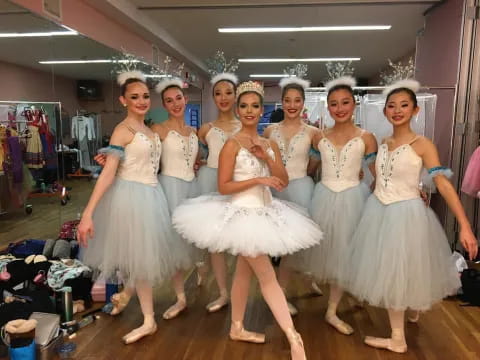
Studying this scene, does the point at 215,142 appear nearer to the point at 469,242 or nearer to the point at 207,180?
the point at 207,180

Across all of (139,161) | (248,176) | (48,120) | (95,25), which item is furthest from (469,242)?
(95,25)

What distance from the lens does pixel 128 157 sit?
2430mm

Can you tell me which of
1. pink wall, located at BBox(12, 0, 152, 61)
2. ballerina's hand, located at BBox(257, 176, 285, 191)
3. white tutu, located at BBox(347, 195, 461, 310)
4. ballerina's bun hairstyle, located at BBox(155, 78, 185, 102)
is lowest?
white tutu, located at BBox(347, 195, 461, 310)

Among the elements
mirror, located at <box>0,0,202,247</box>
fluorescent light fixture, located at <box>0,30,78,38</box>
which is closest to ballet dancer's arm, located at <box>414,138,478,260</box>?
mirror, located at <box>0,0,202,247</box>

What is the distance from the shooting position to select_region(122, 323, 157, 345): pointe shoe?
2.47 m

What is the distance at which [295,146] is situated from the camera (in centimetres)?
276

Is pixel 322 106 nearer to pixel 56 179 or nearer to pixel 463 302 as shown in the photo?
pixel 463 302

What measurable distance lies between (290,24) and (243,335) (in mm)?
5222

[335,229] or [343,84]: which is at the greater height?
[343,84]

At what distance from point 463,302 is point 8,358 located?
3321 mm

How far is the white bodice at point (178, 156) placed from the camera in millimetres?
2699

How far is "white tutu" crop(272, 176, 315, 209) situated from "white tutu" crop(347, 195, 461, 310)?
49 centimetres

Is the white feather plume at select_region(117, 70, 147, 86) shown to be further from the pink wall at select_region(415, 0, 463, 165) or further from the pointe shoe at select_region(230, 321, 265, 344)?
the pink wall at select_region(415, 0, 463, 165)

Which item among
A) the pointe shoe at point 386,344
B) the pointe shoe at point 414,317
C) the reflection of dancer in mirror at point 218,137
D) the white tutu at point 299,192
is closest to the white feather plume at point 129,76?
the reflection of dancer in mirror at point 218,137
